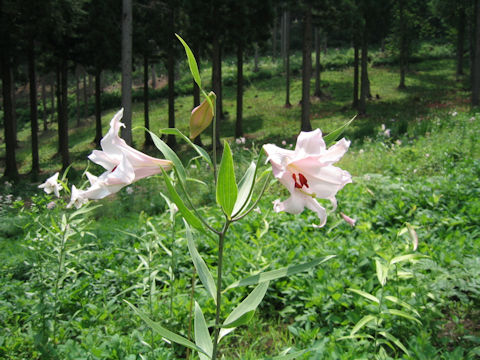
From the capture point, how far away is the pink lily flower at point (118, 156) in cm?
88

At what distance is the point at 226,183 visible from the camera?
84 centimetres

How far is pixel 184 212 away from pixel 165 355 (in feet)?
4.55

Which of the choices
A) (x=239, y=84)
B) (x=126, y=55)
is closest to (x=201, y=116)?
(x=126, y=55)

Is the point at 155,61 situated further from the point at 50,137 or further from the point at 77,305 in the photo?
the point at 77,305

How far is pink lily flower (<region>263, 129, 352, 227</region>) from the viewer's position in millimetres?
809

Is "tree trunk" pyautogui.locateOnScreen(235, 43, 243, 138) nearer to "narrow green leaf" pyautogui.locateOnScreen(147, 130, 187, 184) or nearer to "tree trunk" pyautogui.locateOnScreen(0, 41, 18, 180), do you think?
"tree trunk" pyautogui.locateOnScreen(0, 41, 18, 180)

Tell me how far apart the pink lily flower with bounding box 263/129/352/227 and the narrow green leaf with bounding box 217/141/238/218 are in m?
0.09

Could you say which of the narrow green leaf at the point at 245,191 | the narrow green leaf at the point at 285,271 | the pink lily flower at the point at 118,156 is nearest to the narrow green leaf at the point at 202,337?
the narrow green leaf at the point at 285,271

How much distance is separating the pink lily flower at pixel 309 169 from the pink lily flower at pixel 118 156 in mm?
278

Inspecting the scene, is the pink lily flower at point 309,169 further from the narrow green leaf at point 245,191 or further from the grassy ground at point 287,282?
the grassy ground at point 287,282

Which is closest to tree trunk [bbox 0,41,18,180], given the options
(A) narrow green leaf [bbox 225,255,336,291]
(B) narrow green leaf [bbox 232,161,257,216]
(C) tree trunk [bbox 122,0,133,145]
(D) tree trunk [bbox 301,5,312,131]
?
(C) tree trunk [bbox 122,0,133,145]

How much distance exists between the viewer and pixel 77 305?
2.70m

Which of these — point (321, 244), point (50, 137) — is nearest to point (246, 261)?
point (321, 244)

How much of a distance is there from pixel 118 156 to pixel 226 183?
27 centimetres
